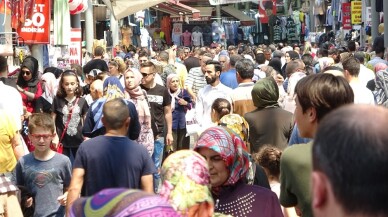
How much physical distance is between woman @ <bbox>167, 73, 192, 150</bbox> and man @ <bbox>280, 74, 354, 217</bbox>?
8.61 metres

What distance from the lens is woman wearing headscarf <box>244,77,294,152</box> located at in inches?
350

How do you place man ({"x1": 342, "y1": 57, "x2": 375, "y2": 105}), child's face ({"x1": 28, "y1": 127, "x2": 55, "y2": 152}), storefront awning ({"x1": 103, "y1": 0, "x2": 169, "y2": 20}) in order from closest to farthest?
child's face ({"x1": 28, "y1": 127, "x2": 55, "y2": 152}), man ({"x1": 342, "y1": 57, "x2": 375, "y2": 105}), storefront awning ({"x1": 103, "y1": 0, "x2": 169, "y2": 20})

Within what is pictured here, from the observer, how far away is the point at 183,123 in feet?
43.8

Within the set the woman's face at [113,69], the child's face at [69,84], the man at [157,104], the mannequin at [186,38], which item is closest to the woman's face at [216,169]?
the child's face at [69,84]

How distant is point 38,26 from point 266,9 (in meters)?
35.8

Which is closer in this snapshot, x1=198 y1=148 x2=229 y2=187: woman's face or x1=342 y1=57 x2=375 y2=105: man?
x1=198 y1=148 x2=229 y2=187: woman's face

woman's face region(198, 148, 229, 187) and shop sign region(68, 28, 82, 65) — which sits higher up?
shop sign region(68, 28, 82, 65)

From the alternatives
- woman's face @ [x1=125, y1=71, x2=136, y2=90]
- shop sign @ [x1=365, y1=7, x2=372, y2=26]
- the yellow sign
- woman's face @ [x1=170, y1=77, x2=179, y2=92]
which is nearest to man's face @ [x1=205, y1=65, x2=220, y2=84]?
woman's face @ [x1=170, y1=77, x2=179, y2=92]

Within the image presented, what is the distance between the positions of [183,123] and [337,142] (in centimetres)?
1129

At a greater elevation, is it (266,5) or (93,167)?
(266,5)

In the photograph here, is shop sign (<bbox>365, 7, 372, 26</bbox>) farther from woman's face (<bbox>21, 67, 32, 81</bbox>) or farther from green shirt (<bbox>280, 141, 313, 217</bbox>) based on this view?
green shirt (<bbox>280, 141, 313, 217</bbox>)

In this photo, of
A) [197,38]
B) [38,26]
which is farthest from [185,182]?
[197,38]

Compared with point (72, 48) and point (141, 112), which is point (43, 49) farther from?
point (141, 112)

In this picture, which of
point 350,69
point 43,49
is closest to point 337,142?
point 350,69
